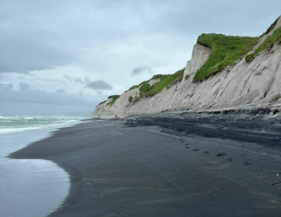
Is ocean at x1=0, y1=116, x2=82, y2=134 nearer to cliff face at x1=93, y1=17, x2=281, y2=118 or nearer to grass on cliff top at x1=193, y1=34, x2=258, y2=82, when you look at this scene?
cliff face at x1=93, y1=17, x2=281, y2=118

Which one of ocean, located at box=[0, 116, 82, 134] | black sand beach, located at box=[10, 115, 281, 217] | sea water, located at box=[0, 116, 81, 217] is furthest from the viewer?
ocean, located at box=[0, 116, 82, 134]

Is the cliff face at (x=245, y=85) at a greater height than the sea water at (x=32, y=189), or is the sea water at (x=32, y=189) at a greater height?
the cliff face at (x=245, y=85)

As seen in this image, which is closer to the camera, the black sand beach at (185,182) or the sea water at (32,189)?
the black sand beach at (185,182)

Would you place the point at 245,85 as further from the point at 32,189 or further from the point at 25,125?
the point at 25,125

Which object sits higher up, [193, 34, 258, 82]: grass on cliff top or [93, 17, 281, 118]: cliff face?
[193, 34, 258, 82]: grass on cliff top

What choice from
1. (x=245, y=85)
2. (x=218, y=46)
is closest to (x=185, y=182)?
(x=245, y=85)

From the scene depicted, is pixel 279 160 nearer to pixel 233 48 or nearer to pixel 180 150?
pixel 180 150

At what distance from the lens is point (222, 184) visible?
4254mm

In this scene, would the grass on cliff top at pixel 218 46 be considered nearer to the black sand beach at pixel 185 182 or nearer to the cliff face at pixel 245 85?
the cliff face at pixel 245 85

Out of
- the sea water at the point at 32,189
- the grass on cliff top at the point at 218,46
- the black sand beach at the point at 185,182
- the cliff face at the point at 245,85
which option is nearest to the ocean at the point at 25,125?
the cliff face at the point at 245,85

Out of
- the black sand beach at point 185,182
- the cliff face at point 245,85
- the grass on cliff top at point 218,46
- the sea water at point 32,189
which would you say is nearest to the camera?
the black sand beach at point 185,182

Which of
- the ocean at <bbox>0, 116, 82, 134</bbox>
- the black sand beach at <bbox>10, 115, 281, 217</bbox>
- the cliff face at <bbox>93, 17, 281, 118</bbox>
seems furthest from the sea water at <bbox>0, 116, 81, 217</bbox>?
the ocean at <bbox>0, 116, 82, 134</bbox>

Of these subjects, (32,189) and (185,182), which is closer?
(185,182)

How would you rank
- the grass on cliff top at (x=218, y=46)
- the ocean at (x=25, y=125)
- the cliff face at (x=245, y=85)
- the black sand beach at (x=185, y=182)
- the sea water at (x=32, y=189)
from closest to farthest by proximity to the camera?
the black sand beach at (x=185, y=182) < the sea water at (x=32, y=189) < the cliff face at (x=245, y=85) < the ocean at (x=25, y=125) < the grass on cliff top at (x=218, y=46)
